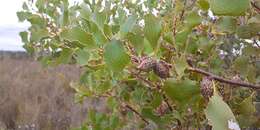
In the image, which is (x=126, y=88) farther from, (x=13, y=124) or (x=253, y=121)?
(x=13, y=124)

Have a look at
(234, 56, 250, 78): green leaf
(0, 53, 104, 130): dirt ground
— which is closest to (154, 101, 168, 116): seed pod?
(234, 56, 250, 78): green leaf

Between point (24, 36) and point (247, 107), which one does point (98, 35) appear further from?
point (24, 36)

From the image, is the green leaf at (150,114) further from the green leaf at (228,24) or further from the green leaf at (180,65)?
the green leaf at (180,65)

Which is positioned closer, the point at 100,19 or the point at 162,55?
the point at 100,19

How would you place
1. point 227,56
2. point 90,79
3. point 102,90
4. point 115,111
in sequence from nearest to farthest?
point 102,90 < point 90,79 < point 115,111 < point 227,56

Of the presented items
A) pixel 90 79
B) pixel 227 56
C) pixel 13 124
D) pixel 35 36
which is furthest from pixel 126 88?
pixel 13 124

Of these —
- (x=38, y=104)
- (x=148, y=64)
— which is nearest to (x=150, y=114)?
(x=148, y=64)
